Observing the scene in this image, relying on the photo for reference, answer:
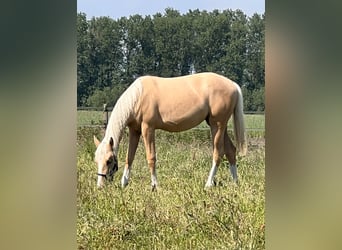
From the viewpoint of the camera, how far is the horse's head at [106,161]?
9.91 ft

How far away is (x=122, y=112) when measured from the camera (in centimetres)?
301

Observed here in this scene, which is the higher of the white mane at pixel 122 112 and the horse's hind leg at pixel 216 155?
the white mane at pixel 122 112

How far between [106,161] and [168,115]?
1.50ft

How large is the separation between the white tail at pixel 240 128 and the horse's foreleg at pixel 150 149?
1.62ft

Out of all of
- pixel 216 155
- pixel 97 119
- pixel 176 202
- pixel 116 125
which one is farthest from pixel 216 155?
pixel 97 119

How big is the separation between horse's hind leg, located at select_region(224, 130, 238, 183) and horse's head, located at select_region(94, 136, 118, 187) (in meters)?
0.66

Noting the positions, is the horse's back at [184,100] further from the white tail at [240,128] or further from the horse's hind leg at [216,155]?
the horse's hind leg at [216,155]

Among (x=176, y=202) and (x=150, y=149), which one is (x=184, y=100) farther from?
(x=176, y=202)

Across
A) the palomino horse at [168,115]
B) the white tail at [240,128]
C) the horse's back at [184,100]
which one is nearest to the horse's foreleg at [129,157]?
the palomino horse at [168,115]
